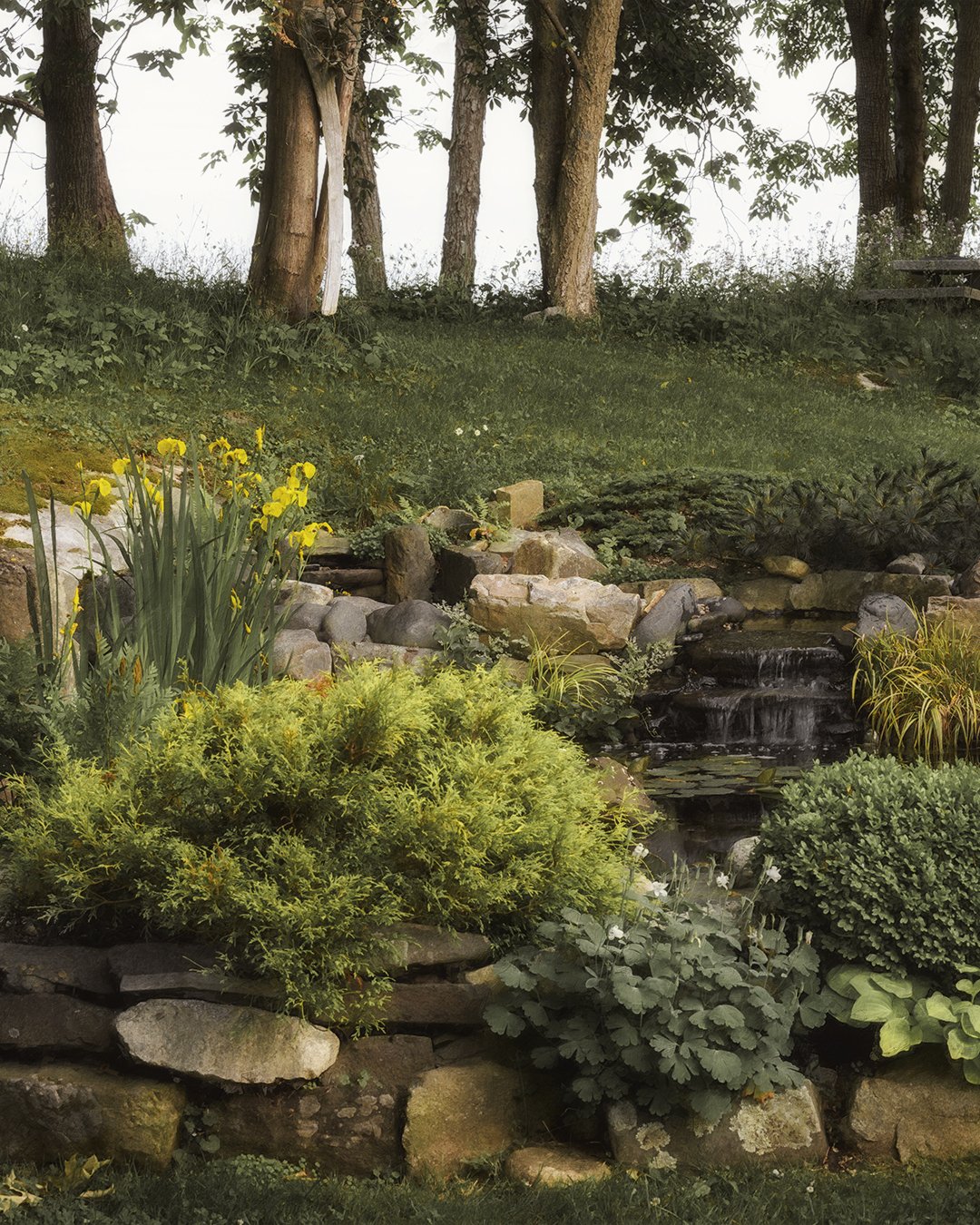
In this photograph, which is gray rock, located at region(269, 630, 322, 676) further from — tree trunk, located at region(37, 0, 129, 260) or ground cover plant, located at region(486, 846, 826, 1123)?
tree trunk, located at region(37, 0, 129, 260)

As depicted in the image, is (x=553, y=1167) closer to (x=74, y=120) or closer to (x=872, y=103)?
(x=74, y=120)

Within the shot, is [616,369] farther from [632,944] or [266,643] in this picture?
[632,944]

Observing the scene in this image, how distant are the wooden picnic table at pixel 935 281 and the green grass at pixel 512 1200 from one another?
1591cm

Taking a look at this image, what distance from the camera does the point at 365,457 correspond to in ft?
35.1

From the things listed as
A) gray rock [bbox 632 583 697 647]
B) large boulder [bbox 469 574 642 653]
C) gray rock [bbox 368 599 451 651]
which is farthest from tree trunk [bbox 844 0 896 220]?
gray rock [bbox 368 599 451 651]

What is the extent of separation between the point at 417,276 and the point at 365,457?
849 centimetres

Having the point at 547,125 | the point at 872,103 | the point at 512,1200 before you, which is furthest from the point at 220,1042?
the point at 872,103

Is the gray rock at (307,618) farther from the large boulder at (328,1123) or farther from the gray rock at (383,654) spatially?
the large boulder at (328,1123)

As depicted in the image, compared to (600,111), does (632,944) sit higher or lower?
lower

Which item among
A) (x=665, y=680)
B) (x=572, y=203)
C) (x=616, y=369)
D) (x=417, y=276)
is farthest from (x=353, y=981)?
(x=417, y=276)

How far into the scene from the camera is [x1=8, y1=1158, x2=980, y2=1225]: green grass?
3414 millimetres

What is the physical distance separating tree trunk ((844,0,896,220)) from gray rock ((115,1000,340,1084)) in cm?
1902

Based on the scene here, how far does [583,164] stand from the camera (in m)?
16.6

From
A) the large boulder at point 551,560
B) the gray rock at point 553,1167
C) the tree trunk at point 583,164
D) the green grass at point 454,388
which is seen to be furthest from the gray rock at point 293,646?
the tree trunk at point 583,164
